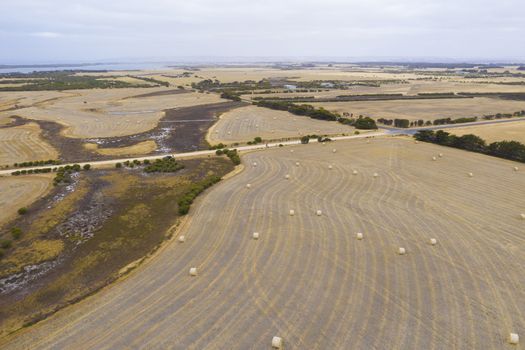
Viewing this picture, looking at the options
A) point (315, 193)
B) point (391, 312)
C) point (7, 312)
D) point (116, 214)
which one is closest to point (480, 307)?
point (391, 312)

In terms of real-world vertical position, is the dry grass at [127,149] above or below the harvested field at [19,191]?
above

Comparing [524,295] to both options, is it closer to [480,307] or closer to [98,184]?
[480,307]

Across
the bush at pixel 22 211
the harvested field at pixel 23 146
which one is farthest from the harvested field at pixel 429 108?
the bush at pixel 22 211

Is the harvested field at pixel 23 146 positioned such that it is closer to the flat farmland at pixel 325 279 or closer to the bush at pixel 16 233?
the bush at pixel 16 233

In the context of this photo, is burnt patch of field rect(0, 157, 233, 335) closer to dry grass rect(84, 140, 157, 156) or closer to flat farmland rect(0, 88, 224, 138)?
dry grass rect(84, 140, 157, 156)

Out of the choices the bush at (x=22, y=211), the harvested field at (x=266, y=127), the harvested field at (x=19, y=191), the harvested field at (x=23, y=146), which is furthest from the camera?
the harvested field at (x=266, y=127)

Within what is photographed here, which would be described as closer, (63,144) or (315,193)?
(315,193)
